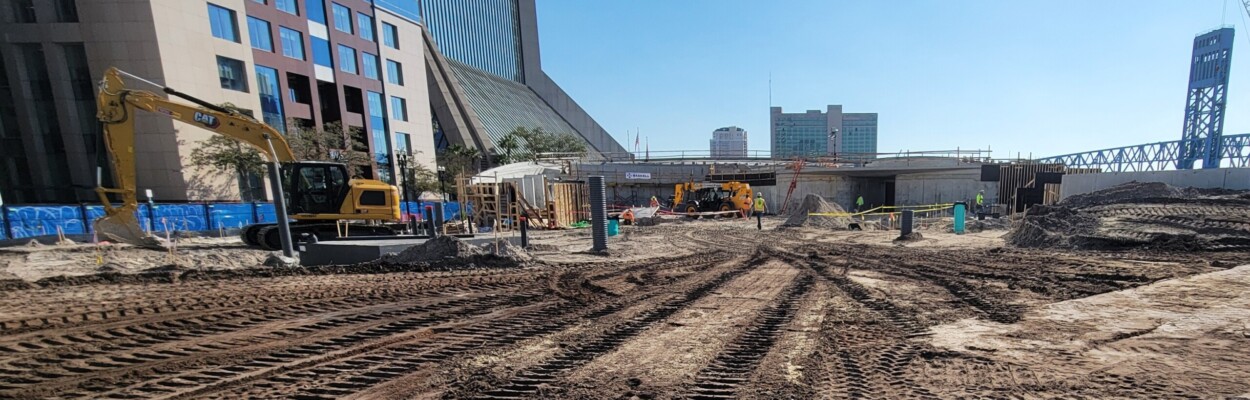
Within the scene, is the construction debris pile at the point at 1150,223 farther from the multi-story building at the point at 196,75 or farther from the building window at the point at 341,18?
the building window at the point at 341,18

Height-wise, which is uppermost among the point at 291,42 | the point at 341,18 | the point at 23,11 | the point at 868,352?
the point at 341,18

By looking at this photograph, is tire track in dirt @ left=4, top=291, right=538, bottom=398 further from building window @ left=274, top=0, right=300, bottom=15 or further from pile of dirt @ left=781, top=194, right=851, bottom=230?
building window @ left=274, top=0, right=300, bottom=15

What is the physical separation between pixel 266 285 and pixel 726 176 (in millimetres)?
31534

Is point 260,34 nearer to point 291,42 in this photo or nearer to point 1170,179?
point 291,42

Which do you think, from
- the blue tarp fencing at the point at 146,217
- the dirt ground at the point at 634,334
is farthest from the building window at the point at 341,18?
the dirt ground at the point at 634,334

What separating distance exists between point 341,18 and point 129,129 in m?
28.6

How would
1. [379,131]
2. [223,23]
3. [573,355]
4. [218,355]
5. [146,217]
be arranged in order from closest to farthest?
1. [218,355]
2. [573,355]
3. [146,217]
4. [223,23]
5. [379,131]

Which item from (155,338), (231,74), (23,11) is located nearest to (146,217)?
(231,74)

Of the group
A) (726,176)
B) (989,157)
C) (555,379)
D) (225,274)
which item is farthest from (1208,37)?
(225,274)

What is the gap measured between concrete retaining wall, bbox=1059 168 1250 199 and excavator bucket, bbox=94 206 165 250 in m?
32.6

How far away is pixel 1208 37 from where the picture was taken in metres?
42.8

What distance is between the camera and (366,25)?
36.8 meters

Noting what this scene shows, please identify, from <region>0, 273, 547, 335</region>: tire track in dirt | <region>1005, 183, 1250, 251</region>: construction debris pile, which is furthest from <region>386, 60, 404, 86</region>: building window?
<region>1005, 183, 1250, 251</region>: construction debris pile

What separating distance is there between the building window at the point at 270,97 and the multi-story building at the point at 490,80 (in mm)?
18389
